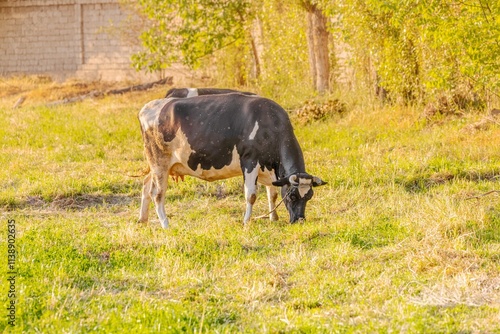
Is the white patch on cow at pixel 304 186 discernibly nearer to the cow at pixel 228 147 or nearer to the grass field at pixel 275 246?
→ the cow at pixel 228 147

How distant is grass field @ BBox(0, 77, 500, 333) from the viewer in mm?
6520

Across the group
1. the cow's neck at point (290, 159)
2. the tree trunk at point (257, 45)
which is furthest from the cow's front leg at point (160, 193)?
the tree trunk at point (257, 45)

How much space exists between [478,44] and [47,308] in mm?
7468

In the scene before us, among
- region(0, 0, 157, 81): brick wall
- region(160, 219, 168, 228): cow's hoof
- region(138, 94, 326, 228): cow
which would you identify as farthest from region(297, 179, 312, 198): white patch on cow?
region(0, 0, 157, 81): brick wall

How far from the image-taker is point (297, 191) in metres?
9.82

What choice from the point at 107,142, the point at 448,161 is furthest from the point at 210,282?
the point at 107,142

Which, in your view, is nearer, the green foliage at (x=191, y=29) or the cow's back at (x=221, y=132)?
the cow's back at (x=221, y=132)

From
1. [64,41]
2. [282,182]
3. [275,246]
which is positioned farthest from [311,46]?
[64,41]

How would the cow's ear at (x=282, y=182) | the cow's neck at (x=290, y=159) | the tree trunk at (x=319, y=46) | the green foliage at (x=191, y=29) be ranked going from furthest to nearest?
the tree trunk at (x=319, y=46) → the green foliage at (x=191, y=29) → the cow's neck at (x=290, y=159) → the cow's ear at (x=282, y=182)

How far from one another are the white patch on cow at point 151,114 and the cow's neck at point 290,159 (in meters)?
1.63

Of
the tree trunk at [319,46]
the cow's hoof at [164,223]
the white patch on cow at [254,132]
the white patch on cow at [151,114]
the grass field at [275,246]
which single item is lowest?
the cow's hoof at [164,223]

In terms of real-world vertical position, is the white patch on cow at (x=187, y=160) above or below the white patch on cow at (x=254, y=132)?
below

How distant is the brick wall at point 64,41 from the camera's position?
1088 inches

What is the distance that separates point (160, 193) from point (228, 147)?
3.24 ft
